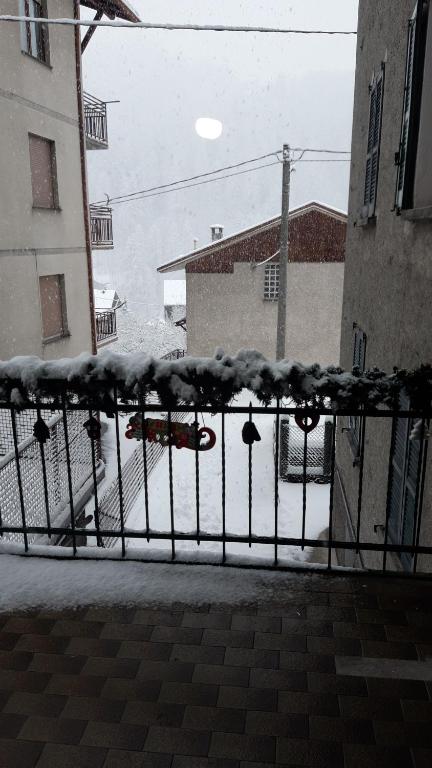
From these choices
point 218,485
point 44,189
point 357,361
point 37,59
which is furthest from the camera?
point 218,485

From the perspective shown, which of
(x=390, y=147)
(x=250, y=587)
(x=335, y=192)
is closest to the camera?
(x=250, y=587)

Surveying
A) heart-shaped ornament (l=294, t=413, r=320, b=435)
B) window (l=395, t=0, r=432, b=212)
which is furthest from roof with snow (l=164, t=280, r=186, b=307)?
heart-shaped ornament (l=294, t=413, r=320, b=435)

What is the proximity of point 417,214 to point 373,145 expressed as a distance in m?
3.25

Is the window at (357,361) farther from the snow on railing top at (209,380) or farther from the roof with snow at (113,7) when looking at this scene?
the roof with snow at (113,7)

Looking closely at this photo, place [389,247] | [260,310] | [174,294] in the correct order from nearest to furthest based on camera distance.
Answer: [389,247], [260,310], [174,294]

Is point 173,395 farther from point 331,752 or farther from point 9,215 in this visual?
point 9,215

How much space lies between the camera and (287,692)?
8.52 feet

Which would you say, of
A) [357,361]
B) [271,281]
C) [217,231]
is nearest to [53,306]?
[357,361]

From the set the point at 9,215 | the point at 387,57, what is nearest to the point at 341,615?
the point at 387,57

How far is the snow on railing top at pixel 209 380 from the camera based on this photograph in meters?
3.17

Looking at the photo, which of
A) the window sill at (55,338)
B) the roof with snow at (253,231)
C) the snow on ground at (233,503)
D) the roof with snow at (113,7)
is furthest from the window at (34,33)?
the roof with snow at (253,231)

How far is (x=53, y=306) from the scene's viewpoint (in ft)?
45.0

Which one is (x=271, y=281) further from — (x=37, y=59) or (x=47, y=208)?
(x=37, y=59)

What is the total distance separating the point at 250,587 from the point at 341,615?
0.56 meters
